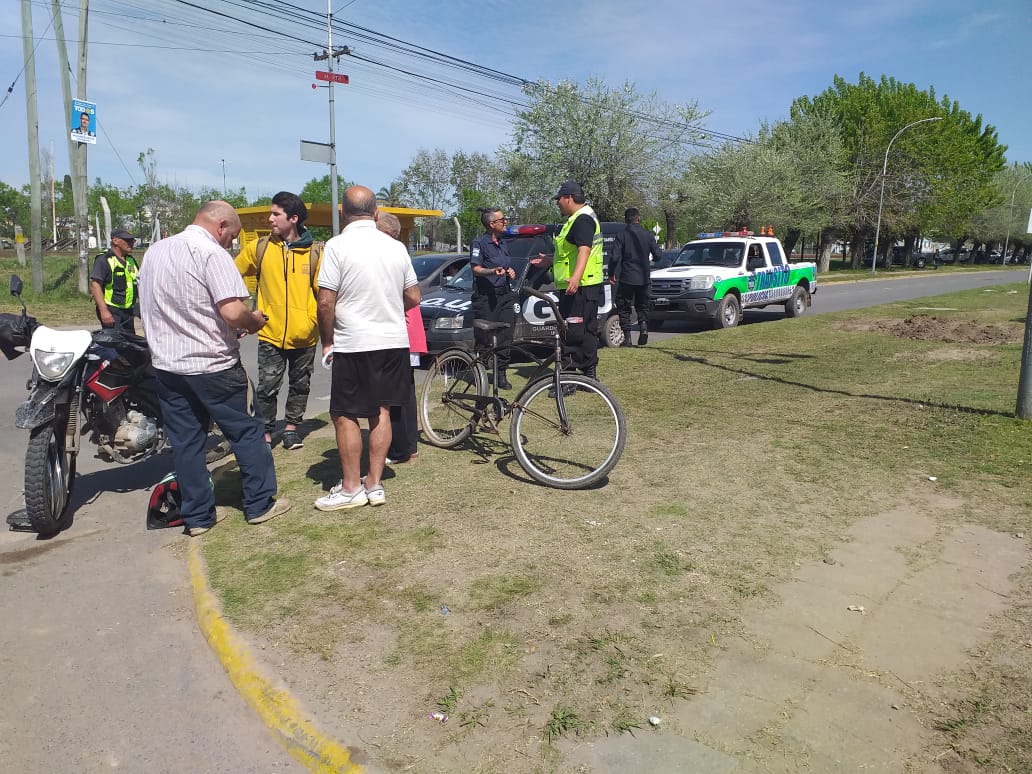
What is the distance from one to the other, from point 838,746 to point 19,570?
411cm

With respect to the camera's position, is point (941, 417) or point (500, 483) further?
point (941, 417)

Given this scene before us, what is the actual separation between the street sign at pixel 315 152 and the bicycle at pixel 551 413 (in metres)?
13.0

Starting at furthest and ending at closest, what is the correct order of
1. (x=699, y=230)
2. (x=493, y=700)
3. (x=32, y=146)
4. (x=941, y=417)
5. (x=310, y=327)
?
(x=699, y=230) → (x=32, y=146) → (x=941, y=417) → (x=310, y=327) → (x=493, y=700)

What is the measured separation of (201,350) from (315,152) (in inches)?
564

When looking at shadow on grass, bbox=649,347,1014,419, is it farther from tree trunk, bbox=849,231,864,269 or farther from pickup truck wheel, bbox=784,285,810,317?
tree trunk, bbox=849,231,864,269

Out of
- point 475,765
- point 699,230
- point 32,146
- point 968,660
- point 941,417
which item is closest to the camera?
point 475,765

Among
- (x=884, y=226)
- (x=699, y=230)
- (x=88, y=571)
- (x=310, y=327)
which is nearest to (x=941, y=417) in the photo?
(x=310, y=327)

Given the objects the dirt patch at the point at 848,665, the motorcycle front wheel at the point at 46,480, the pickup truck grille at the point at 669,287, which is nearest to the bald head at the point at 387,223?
the motorcycle front wheel at the point at 46,480

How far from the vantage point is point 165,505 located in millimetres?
4707

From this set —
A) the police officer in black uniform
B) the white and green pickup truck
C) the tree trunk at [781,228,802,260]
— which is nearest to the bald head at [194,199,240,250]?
the police officer in black uniform

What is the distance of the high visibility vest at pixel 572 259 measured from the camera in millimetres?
6781

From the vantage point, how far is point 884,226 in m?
49.6

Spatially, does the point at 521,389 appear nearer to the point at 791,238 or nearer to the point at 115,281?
the point at 115,281

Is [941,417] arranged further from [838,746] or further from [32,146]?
[32,146]
